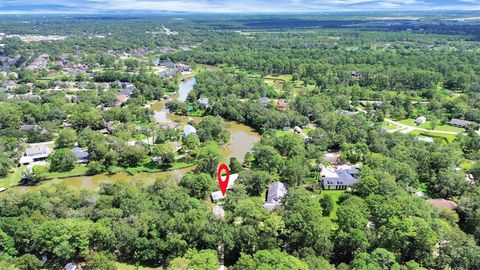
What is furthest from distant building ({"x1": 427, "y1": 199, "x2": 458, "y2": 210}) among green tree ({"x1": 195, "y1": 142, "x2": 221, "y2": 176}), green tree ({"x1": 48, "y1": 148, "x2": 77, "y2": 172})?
green tree ({"x1": 48, "y1": 148, "x2": 77, "y2": 172})

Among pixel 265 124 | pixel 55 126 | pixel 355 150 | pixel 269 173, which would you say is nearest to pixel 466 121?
pixel 355 150

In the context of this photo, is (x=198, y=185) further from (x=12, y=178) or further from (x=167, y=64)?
(x=167, y=64)

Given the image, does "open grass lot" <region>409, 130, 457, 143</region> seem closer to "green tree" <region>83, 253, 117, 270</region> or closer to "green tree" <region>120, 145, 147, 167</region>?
"green tree" <region>120, 145, 147, 167</region>

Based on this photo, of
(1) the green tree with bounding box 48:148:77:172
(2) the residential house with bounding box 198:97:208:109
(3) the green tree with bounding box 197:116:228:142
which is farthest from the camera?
(2) the residential house with bounding box 198:97:208:109

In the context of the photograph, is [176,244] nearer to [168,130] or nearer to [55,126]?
[168,130]

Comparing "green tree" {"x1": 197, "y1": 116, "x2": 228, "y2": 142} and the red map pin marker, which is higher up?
"green tree" {"x1": 197, "y1": 116, "x2": 228, "y2": 142}

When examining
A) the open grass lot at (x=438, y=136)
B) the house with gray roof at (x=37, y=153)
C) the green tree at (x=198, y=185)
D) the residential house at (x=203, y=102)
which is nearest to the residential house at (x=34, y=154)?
the house with gray roof at (x=37, y=153)
